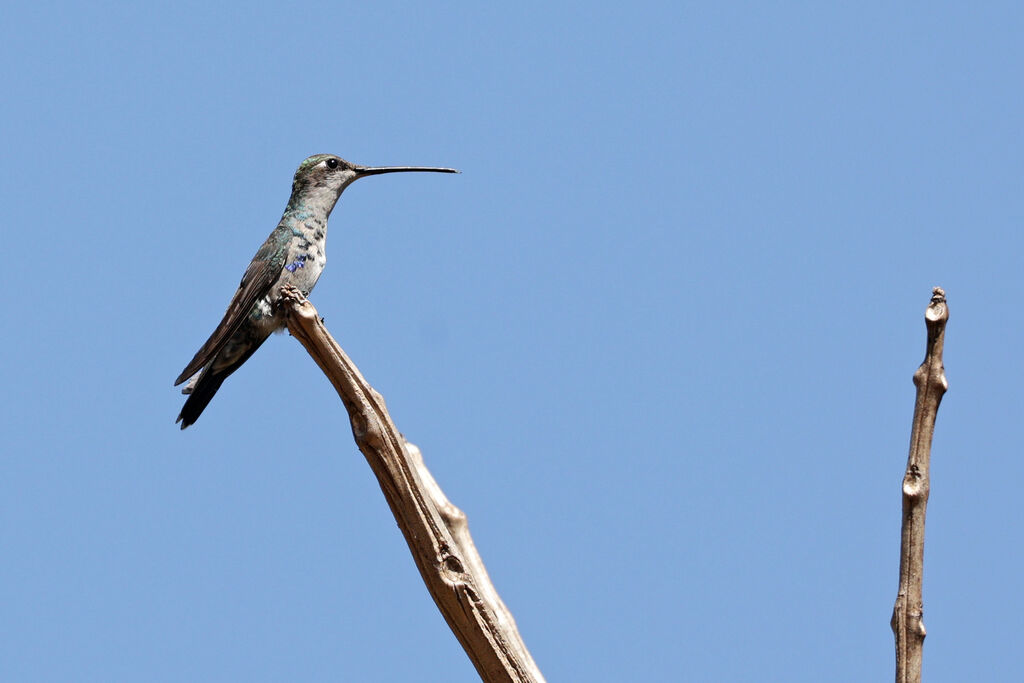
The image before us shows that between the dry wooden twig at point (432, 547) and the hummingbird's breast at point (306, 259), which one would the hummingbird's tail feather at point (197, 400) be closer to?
the hummingbird's breast at point (306, 259)

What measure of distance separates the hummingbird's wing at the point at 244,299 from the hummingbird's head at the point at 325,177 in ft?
2.10

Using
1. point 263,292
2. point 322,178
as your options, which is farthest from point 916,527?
point 322,178

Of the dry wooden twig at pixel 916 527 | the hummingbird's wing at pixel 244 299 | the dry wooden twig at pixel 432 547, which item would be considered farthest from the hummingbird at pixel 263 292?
the dry wooden twig at pixel 916 527

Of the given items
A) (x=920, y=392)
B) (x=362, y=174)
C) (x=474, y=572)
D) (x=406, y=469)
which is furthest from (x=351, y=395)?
(x=362, y=174)

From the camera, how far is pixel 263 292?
823 cm

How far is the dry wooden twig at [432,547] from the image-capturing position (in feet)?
16.5

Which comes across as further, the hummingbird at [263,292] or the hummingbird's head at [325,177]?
the hummingbird's head at [325,177]

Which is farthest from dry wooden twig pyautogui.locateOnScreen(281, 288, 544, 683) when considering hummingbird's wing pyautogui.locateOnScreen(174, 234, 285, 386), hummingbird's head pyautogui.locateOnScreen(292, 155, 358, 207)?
hummingbird's head pyautogui.locateOnScreen(292, 155, 358, 207)

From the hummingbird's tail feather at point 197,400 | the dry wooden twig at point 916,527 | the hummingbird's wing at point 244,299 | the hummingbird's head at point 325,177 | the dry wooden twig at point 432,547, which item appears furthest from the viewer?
the hummingbird's head at point 325,177

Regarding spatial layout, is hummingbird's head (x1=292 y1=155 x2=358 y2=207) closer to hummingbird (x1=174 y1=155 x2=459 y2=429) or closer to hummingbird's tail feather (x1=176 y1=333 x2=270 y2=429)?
hummingbird (x1=174 y1=155 x2=459 y2=429)

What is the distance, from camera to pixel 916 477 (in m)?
3.96

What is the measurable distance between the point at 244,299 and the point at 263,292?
154 millimetres

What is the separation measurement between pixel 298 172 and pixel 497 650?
520 cm

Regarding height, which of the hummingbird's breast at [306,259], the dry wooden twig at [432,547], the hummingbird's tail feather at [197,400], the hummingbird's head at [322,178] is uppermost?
the hummingbird's head at [322,178]
